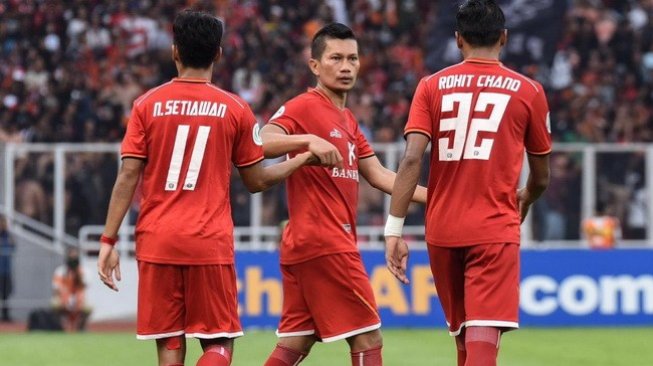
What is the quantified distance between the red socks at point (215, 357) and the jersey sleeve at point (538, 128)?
1.92 meters

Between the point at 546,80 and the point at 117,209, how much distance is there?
55.9 ft

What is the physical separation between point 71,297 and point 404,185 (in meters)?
12.1

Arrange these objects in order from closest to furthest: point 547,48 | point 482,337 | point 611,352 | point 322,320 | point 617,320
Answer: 1. point 482,337
2. point 322,320
3. point 611,352
4. point 617,320
5. point 547,48

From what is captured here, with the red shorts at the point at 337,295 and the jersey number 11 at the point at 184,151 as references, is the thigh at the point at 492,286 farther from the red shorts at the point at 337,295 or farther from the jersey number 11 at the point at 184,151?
the jersey number 11 at the point at 184,151

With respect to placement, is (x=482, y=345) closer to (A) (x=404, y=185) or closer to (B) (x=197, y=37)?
(A) (x=404, y=185)

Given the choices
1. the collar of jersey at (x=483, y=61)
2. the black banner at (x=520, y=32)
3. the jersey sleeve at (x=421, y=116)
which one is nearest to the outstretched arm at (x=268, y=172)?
the jersey sleeve at (x=421, y=116)

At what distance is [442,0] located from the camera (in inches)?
907

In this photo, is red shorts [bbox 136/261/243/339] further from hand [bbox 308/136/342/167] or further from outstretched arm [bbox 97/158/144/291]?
hand [bbox 308/136/342/167]

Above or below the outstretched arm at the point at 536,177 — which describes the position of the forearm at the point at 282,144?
above

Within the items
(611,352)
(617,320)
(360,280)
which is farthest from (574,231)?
(360,280)

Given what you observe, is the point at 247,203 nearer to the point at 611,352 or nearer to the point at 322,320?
the point at 611,352

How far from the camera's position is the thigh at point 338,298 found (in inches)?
338

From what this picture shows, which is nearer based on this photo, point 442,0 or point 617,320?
point 617,320

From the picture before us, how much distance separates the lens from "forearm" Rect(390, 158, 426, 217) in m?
7.73
